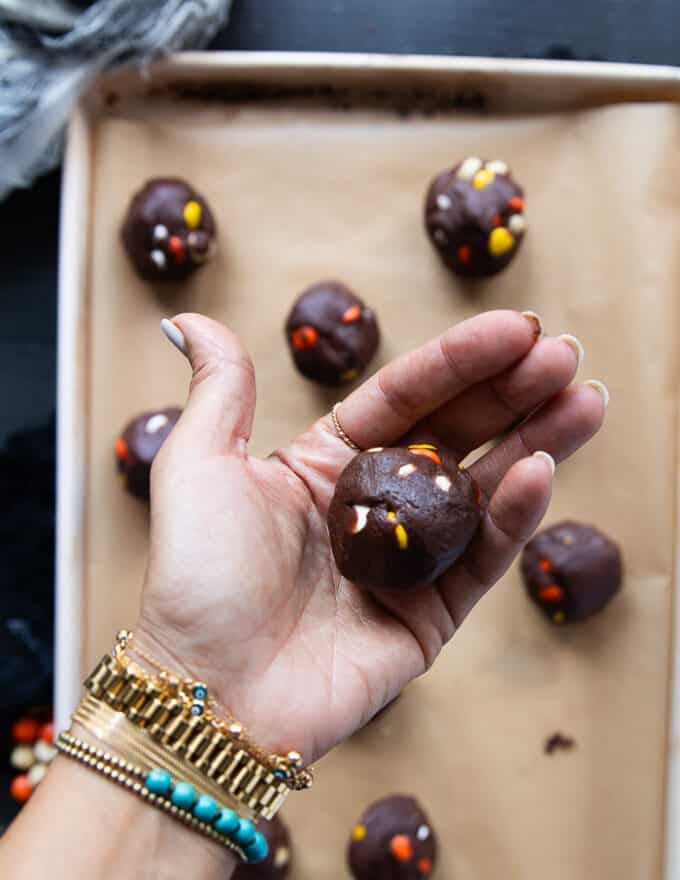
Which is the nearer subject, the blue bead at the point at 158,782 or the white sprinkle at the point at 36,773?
the blue bead at the point at 158,782

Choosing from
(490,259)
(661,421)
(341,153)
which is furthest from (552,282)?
(341,153)

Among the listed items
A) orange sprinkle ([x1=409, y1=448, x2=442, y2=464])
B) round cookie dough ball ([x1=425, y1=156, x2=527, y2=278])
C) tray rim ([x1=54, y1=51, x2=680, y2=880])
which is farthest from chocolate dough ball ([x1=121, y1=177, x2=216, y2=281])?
orange sprinkle ([x1=409, y1=448, x2=442, y2=464])

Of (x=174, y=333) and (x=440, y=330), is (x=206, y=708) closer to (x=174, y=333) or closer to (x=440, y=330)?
(x=174, y=333)

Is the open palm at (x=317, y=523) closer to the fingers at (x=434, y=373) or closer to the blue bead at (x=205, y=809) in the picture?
the fingers at (x=434, y=373)

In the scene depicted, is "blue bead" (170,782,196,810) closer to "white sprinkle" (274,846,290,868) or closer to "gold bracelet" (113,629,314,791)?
"gold bracelet" (113,629,314,791)

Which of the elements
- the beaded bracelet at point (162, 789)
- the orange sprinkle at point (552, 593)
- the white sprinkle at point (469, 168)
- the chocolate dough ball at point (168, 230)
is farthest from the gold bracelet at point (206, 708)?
the white sprinkle at point (469, 168)

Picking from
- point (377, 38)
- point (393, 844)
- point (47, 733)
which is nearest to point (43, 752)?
point (47, 733)
